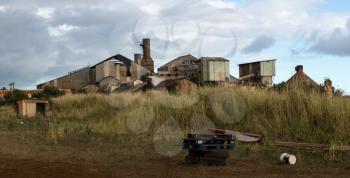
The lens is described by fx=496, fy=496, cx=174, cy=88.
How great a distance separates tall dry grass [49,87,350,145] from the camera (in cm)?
1345

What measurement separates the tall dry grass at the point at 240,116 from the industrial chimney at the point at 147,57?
48.2 m

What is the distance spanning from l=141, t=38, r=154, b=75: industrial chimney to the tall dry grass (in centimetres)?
4817

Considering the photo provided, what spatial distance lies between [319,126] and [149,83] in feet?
126

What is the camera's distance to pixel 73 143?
15.5m

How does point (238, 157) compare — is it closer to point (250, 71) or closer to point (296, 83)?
point (296, 83)

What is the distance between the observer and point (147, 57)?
73.2 m

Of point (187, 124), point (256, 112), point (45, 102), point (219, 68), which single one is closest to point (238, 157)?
point (256, 112)

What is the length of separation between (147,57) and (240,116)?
57.8 m

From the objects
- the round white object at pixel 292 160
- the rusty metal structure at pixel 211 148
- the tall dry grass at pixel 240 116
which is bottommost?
the round white object at pixel 292 160

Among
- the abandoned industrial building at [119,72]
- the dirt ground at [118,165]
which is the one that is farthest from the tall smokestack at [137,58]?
the dirt ground at [118,165]

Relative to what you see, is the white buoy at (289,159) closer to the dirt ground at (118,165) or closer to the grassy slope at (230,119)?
the dirt ground at (118,165)

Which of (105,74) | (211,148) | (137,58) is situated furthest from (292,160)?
(137,58)

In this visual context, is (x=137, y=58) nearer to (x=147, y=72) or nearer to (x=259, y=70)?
(x=147, y=72)

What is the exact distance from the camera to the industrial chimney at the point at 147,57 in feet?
232
